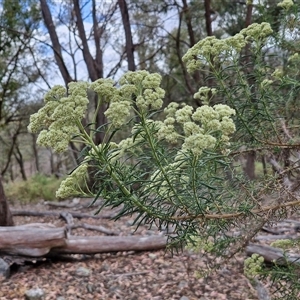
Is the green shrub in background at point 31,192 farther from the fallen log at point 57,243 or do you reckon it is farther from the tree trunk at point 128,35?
the fallen log at point 57,243

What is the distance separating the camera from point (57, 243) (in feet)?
10.4

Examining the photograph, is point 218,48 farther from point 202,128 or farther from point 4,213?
point 4,213

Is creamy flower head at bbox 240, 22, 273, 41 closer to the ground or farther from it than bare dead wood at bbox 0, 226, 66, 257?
farther from it

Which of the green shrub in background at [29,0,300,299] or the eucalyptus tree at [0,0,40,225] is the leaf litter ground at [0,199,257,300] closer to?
A: the green shrub in background at [29,0,300,299]

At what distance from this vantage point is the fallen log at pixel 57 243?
308 centimetres

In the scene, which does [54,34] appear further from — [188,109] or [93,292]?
[188,109]

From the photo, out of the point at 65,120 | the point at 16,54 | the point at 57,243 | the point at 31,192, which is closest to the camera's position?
the point at 65,120

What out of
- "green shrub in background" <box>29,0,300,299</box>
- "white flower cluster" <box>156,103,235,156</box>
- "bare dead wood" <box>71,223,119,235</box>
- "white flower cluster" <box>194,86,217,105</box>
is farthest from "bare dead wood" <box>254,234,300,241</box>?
"white flower cluster" <box>156,103,235,156</box>

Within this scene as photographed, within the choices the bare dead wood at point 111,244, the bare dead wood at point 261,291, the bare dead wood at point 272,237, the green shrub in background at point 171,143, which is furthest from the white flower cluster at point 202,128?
the bare dead wood at point 272,237

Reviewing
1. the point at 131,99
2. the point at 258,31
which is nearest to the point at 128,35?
the point at 258,31

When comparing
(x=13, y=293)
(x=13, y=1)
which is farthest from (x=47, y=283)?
(x=13, y=1)

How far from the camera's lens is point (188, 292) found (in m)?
2.76

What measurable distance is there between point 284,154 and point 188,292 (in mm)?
1551

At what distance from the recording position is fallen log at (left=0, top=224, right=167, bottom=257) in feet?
10.1
